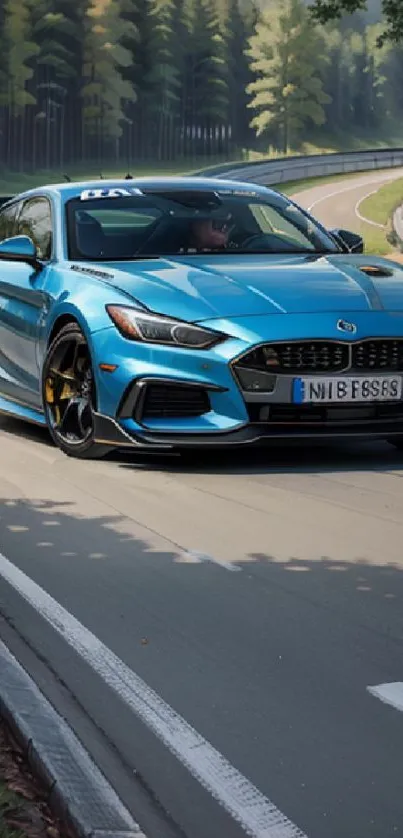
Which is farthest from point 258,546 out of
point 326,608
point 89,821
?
point 89,821

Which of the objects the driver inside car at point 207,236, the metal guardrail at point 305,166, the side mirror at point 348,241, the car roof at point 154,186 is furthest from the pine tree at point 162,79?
the driver inside car at point 207,236

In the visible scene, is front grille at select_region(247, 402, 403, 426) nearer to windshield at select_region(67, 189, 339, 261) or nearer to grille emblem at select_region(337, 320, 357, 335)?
grille emblem at select_region(337, 320, 357, 335)

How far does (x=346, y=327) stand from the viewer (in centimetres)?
820

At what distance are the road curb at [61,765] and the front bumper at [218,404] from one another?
12.9 feet

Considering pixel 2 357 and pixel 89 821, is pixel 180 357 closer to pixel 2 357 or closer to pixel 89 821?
pixel 2 357

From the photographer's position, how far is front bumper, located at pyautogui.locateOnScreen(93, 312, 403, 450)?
8117 mm

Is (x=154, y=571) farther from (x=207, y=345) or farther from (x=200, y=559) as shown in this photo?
(x=207, y=345)

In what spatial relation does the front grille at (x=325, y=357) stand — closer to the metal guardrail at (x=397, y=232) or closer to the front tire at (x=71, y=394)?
the front tire at (x=71, y=394)

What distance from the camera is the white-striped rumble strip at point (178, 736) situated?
11.2 ft

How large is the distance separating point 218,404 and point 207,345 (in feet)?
0.99

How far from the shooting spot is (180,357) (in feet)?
26.7

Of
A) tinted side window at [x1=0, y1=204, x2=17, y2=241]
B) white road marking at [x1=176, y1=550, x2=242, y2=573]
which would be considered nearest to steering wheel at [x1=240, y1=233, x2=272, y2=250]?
tinted side window at [x1=0, y1=204, x2=17, y2=241]

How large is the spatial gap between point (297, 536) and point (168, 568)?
2.45 feet

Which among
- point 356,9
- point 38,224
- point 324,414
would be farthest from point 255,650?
point 356,9
